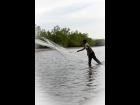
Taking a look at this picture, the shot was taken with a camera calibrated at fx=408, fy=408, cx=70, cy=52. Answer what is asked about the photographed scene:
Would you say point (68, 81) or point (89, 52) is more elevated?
point (89, 52)

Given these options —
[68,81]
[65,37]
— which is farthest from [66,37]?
→ [68,81]

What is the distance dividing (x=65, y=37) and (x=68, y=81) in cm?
54

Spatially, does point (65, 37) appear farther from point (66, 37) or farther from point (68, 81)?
point (68, 81)

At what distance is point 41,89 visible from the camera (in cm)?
431

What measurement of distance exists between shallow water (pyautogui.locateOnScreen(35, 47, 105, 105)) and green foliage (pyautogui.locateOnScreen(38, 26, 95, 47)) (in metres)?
0.10

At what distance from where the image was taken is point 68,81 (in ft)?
14.1

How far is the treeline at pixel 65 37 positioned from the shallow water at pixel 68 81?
97 millimetres

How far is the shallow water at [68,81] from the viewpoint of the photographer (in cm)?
421

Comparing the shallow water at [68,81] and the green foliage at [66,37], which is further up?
the green foliage at [66,37]

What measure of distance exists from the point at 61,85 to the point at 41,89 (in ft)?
0.72

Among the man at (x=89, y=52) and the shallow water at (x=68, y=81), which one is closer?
the shallow water at (x=68, y=81)

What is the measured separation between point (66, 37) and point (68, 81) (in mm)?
535

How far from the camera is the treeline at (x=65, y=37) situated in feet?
14.4
